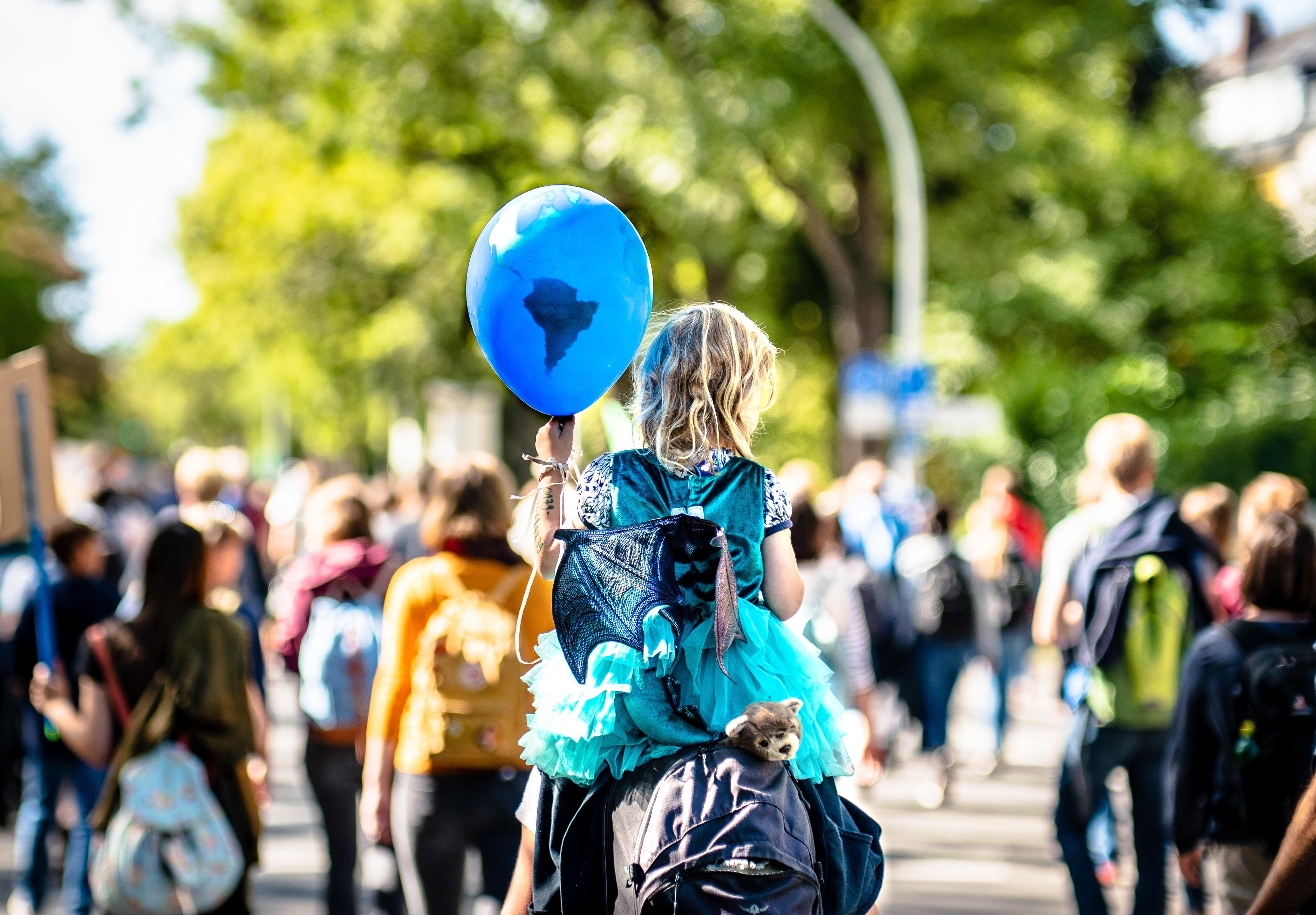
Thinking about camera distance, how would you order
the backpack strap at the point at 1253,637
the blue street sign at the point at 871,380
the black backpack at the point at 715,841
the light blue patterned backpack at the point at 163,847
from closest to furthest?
the black backpack at the point at 715,841 → the backpack strap at the point at 1253,637 → the light blue patterned backpack at the point at 163,847 → the blue street sign at the point at 871,380

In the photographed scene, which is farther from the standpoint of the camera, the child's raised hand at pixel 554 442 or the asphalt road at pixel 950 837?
the asphalt road at pixel 950 837

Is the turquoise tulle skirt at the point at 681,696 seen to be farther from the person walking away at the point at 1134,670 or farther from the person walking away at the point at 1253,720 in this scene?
the person walking away at the point at 1134,670

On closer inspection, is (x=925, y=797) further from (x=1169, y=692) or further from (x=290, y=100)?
(x=290, y=100)

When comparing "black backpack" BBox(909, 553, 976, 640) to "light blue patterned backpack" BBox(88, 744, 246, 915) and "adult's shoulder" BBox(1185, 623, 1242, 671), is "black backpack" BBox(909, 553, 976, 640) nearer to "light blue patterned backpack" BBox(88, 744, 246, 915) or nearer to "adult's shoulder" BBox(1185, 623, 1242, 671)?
"adult's shoulder" BBox(1185, 623, 1242, 671)

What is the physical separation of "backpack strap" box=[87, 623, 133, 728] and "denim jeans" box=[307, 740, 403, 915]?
1160mm

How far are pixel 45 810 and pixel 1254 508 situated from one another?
5.13 meters

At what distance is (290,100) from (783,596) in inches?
788

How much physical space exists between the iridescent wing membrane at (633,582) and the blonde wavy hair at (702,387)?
0.47 ft

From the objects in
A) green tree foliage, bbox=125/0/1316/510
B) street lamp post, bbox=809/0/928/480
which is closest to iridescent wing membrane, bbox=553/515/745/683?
green tree foliage, bbox=125/0/1316/510

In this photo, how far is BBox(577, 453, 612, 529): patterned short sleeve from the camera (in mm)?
2719

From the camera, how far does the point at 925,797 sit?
9.28m

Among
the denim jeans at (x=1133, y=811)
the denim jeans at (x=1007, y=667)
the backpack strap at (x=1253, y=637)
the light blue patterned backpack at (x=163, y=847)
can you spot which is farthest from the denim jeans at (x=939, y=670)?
the light blue patterned backpack at (x=163, y=847)

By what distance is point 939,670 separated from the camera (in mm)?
9555

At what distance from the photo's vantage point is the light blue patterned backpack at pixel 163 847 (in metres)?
4.16
